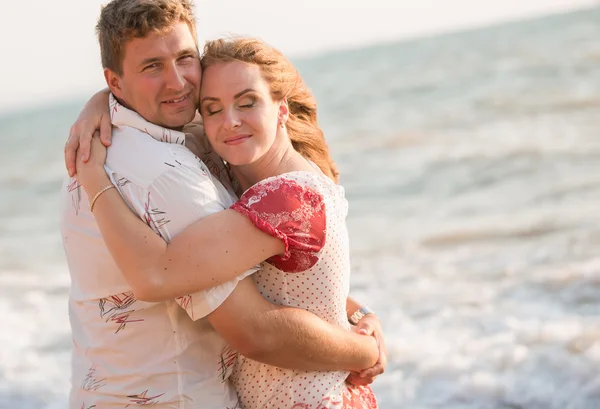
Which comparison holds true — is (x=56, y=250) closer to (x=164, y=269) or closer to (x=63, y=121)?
(x=164, y=269)

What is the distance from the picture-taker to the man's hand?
2.77 metres

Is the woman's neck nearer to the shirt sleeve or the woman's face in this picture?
the woman's face

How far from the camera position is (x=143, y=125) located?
2.65m

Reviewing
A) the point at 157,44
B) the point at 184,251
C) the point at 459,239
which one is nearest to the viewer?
the point at 184,251

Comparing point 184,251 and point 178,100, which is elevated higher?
point 178,100

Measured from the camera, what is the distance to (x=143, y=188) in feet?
8.05

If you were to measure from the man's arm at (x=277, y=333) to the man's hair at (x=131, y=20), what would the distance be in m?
0.83

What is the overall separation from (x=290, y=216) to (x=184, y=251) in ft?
1.03

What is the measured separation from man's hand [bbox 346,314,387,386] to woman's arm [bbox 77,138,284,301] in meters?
0.57

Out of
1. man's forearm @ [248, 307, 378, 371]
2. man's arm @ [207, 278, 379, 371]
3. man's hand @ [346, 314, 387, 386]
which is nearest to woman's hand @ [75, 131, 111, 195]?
man's arm @ [207, 278, 379, 371]

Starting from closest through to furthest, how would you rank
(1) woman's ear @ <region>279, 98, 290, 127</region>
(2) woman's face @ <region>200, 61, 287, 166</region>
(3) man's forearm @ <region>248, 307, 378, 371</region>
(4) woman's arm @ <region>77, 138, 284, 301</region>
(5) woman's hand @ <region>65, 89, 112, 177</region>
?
(4) woman's arm @ <region>77, 138, 284, 301</region> < (3) man's forearm @ <region>248, 307, 378, 371</region> < (5) woman's hand @ <region>65, 89, 112, 177</region> < (2) woman's face @ <region>200, 61, 287, 166</region> < (1) woman's ear @ <region>279, 98, 290, 127</region>

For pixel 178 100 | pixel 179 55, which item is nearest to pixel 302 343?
pixel 178 100

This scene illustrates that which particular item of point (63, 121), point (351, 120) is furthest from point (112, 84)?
point (63, 121)

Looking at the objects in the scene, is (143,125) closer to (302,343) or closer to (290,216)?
(290,216)
